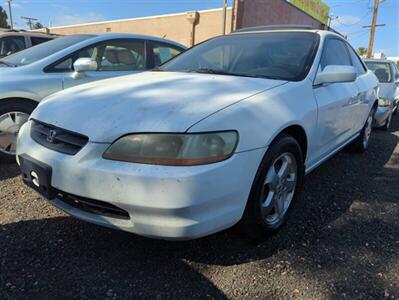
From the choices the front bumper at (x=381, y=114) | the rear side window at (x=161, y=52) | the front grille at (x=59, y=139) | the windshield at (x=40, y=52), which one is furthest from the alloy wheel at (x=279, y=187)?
the front bumper at (x=381, y=114)

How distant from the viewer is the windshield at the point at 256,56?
2924 millimetres

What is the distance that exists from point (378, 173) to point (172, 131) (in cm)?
313

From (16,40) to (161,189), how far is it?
21.4 ft

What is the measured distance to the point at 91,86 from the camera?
2740mm

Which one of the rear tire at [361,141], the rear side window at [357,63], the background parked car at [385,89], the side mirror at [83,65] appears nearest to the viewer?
the side mirror at [83,65]

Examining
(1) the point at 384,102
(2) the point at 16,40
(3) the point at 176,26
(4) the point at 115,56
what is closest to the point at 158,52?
(4) the point at 115,56

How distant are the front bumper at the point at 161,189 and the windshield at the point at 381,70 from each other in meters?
6.67

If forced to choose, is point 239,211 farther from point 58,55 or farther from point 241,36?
point 58,55

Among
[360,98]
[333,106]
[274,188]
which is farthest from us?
[360,98]

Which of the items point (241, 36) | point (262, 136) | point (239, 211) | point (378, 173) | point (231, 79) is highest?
point (241, 36)

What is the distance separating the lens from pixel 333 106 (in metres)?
3.12

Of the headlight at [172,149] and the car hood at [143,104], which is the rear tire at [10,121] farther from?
the headlight at [172,149]

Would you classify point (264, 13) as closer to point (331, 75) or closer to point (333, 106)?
point (333, 106)

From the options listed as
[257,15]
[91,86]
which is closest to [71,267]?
[91,86]
